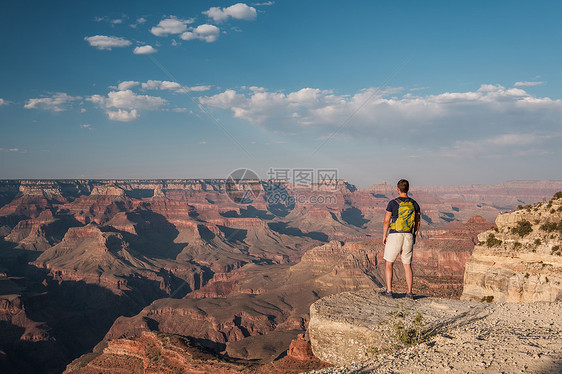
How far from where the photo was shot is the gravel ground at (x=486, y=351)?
6.54 meters

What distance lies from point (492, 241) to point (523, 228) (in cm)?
225

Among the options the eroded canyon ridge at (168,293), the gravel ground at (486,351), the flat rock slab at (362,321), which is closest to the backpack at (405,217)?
the flat rock slab at (362,321)

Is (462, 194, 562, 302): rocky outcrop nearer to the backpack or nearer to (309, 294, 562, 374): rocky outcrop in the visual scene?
(309, 294, 562, 374): rocky outcrop

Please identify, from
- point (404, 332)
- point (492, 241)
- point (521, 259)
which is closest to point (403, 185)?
point (404, 332)

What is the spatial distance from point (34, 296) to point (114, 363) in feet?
242

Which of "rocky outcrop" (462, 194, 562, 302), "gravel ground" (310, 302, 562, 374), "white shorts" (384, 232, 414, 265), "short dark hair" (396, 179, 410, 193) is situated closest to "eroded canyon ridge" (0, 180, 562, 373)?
"white shorts" (384, 232, 414, 265)

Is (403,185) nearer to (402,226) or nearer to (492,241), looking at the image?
(402,226)

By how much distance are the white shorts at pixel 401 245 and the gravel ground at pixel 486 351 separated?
2.20 m

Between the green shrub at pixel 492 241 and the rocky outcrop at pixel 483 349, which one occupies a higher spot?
the rocky outcrop at pixel 483 349

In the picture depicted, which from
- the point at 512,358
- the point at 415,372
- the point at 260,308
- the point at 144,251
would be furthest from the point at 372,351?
the point at 144,251

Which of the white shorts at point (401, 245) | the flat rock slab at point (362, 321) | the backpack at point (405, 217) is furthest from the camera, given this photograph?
the white shorts at point (401, 245)

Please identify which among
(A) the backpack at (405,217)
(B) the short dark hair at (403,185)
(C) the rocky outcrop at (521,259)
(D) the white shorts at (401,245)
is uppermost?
(B) the short dark hair at (403,185)

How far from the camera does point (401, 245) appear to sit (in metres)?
10.6

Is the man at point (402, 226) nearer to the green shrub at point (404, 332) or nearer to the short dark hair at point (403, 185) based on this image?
the short dark hair at point (403, 185)
